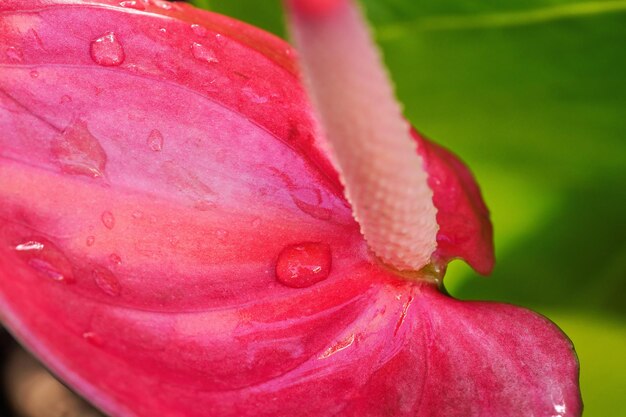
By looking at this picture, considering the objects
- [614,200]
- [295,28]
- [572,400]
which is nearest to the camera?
[295,28]

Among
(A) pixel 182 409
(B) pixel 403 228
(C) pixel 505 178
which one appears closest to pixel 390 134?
(B) pixel 403 228

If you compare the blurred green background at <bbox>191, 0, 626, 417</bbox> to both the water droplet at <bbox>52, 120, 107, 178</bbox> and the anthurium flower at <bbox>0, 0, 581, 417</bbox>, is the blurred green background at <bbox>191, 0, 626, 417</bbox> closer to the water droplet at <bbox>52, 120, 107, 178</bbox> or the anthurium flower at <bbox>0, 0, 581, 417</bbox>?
the anthurium flower at <bbox>0, 0, 581, 417</bbox>

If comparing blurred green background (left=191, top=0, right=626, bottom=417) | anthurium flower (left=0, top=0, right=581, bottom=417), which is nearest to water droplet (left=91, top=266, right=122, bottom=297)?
anthurium flower (left=0, top=0, right=581, bottom=417)

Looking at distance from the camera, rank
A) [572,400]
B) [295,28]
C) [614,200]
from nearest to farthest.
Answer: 1. [295,28]
2. [572,400]
3. [614,200]

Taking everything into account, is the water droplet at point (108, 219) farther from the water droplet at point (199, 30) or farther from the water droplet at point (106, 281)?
the water droplet at point (199, 30)

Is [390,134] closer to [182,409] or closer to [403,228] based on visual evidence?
[403,228]

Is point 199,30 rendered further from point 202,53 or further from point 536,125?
point 536,125

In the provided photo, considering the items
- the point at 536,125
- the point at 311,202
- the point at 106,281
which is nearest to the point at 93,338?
the point at 106,281
